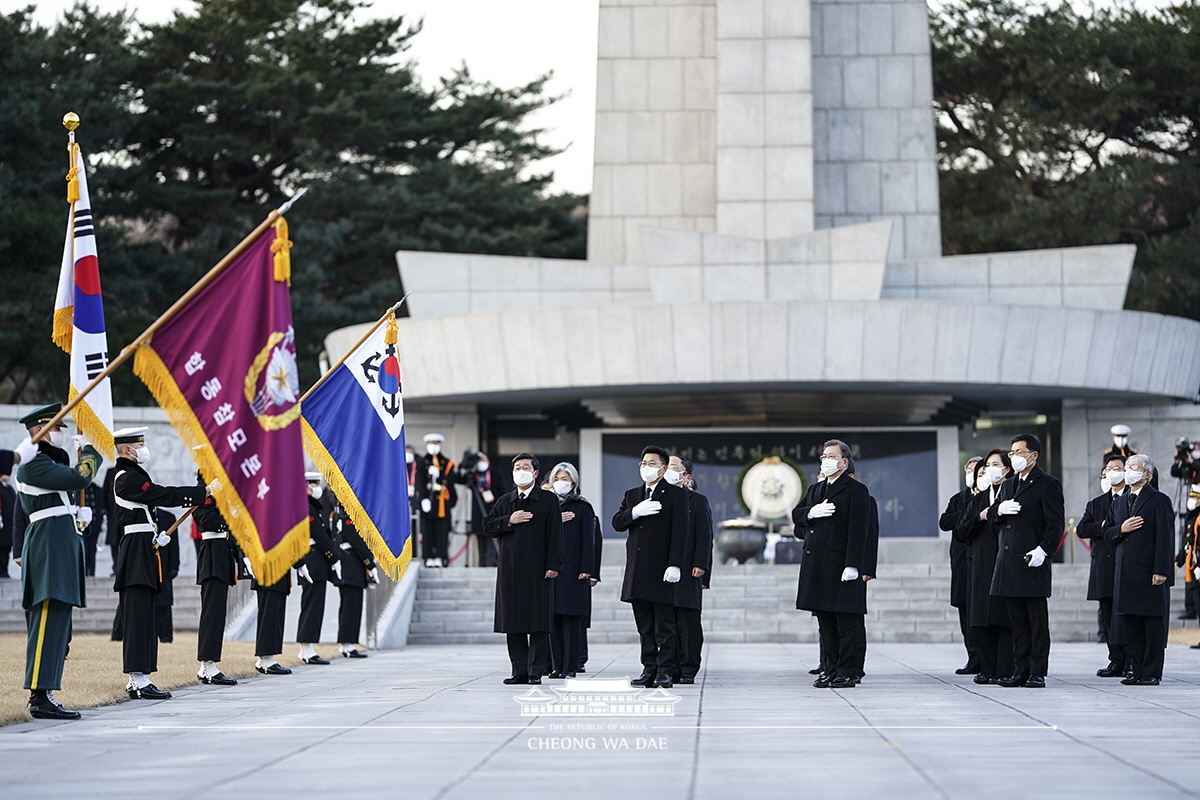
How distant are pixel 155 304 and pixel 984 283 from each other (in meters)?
18.2

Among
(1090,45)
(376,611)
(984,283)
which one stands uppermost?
(1090,45)

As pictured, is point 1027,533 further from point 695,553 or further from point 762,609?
point 762,609

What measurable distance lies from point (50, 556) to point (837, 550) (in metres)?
5.28

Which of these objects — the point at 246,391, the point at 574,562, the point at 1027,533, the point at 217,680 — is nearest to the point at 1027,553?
the point at 1027,533

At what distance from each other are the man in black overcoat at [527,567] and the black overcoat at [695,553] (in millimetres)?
895

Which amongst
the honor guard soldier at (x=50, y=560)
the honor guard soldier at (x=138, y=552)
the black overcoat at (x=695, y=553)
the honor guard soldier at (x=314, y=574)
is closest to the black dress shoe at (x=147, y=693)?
the honor guard soldier at (x=138, y=552)

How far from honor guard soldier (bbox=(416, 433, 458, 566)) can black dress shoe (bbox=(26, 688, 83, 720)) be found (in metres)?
12.1

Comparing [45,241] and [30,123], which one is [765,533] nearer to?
[45,241]

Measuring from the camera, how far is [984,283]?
27391 millimetres

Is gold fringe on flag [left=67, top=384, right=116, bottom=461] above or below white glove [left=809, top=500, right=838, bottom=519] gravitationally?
above

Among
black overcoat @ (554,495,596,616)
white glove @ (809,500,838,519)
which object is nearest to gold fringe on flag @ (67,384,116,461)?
black overcoat @ (554,495,596,616)

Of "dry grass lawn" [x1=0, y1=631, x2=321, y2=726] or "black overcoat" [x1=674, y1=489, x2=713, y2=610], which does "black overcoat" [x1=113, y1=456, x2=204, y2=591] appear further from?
"black overcoat" [x1=674, y1=489, x2=713, y2=610]

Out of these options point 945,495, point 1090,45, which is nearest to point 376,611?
point 945,495

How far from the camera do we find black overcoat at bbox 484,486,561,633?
10945 millimetres
